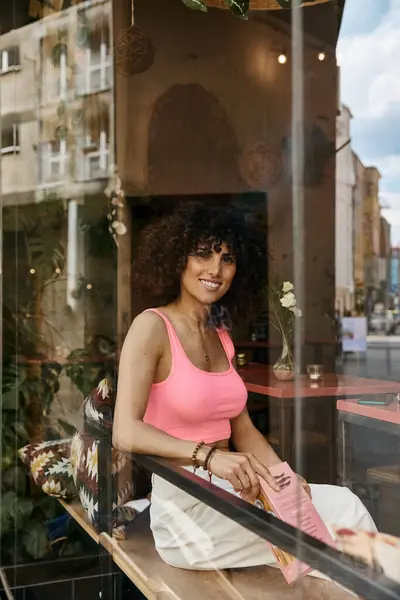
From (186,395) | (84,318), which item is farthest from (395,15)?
(84,318)

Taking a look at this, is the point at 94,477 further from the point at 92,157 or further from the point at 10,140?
the point at 10,140

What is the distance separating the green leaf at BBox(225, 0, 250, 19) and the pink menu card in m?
1.11

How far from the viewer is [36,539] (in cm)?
269

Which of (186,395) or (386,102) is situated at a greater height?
(386,102)

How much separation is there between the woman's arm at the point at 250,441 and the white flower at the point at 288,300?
0.25 metres

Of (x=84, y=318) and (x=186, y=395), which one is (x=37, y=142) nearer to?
(x=84, y=318)

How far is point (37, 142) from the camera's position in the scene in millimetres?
2859

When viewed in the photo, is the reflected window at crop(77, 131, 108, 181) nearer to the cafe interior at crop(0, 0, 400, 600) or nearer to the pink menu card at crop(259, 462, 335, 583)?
the cafe interior at crop(0, 0, 400, 600)

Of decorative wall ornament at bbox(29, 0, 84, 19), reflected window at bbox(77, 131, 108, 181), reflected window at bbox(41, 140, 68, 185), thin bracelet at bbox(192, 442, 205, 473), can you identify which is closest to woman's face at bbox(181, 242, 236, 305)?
thin bracelet at bbox(192, 442, 205, 473)

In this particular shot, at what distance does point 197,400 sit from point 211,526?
0.26 metres

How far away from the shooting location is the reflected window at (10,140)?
2878mm

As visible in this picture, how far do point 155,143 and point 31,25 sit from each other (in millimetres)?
1181

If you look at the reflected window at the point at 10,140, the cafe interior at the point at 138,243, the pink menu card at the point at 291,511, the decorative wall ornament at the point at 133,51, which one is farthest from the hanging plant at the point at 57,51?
the pink menu card at the point at 291,511

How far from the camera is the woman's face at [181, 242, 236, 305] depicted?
1591 millimetres
